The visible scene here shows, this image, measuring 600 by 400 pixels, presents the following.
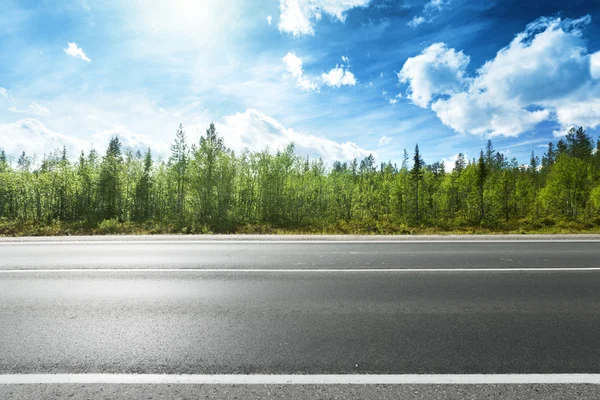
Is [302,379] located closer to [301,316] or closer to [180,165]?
[301,316]

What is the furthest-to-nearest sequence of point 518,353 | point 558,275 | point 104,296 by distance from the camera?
point 558,275 < point 104,296 < point 518,353

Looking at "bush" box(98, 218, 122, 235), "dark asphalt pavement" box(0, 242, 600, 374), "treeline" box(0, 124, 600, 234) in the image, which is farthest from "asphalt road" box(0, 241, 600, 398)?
"treeline" box(0, 124, 600, 234)

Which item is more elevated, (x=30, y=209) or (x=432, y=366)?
(x=30, y=209)

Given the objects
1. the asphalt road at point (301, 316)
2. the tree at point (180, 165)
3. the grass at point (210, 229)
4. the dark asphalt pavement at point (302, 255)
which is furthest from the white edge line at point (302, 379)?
the tree at point (180, 165)

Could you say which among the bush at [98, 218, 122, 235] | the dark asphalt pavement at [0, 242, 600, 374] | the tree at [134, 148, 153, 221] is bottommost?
the dark asphalt pavement at [0, 242, 600, 374]

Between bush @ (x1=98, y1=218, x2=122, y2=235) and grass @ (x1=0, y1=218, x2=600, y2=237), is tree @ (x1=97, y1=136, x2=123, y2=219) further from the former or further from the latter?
bush @ (x1=98, y1=218, x2=122, y2=235)

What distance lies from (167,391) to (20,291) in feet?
16.9

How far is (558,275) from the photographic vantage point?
21.7 feet

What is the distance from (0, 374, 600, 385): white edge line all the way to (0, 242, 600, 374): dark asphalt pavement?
0.10 metres

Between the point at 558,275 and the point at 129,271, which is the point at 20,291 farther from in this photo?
A: the point at 558,275

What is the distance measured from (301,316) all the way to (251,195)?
3460 centimetres

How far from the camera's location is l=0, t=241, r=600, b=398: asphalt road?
10.9ft

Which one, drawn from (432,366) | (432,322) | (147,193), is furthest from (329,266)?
(147,193)

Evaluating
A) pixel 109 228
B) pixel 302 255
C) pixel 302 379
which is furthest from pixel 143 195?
pixel 302 379
